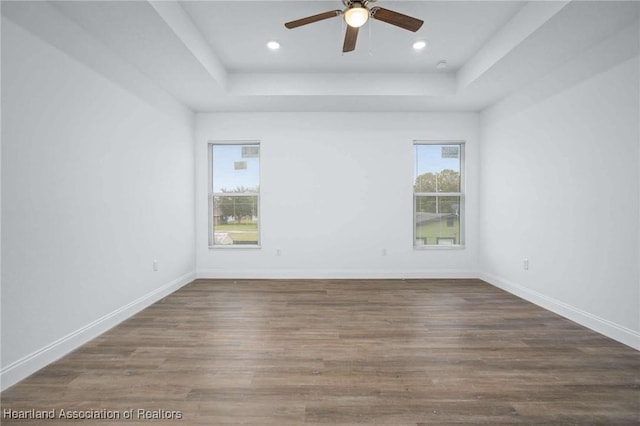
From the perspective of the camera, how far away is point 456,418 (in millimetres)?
1582

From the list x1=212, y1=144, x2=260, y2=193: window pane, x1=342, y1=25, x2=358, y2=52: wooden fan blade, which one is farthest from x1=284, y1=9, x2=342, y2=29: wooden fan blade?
x1=212, y1=144, x2=260, y2=193: window pane

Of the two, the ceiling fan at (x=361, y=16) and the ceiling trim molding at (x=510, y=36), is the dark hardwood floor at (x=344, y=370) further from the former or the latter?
the ceiling trim molding at (x=510, y=36)

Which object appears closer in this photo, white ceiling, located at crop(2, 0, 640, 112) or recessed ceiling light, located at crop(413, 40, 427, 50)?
white ceiling, located at crop(2, 0, 640, 112)

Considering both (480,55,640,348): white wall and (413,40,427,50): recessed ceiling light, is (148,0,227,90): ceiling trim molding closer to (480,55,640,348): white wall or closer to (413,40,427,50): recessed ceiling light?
(413,40,427,50): recessed ceiling light

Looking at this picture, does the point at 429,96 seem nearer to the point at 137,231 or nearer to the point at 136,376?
the point at 137,231

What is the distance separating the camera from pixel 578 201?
289 cm

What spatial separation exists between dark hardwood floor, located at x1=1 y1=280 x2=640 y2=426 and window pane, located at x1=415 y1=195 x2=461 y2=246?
1610 mm

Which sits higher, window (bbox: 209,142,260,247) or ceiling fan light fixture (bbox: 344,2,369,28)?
ceiling fan light fixture (bbox: 344,2,369,28)

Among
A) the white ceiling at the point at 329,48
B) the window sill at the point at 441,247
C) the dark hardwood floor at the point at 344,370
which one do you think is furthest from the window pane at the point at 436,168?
the dark hardwood floor at the point at 344,370

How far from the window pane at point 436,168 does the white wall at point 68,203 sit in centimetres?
376

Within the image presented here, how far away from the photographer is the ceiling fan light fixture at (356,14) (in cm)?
215

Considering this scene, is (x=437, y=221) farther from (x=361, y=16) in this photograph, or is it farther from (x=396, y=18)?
(x=361, y=16)

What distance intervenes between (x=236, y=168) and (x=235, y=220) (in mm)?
842

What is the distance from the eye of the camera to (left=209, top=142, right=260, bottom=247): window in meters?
4.80
